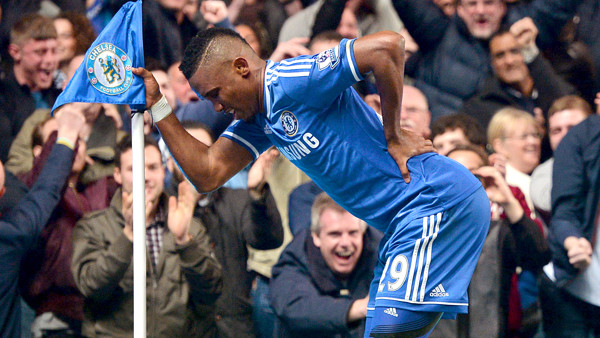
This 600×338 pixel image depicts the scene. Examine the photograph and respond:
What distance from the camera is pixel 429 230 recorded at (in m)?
3.55

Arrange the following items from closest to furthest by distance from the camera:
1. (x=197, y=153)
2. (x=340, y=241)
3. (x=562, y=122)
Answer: (x=197, y=153) < (x=340, y=241) < (x=562, y=122)

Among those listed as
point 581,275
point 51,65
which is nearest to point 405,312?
point 581,275

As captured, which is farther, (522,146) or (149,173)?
(522,146)

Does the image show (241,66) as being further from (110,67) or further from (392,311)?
(392,311)

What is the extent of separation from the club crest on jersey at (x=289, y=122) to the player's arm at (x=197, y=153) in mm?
414

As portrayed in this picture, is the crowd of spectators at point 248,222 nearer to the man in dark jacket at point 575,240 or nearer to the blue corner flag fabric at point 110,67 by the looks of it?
the man in dark jacket at point 575,240

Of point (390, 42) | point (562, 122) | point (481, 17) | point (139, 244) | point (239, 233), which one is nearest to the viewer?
point (390, 42)

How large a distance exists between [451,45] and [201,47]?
3.62m

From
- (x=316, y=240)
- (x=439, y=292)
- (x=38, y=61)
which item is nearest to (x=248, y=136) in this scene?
(x=439, y=292)

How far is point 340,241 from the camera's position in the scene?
489 centimetres

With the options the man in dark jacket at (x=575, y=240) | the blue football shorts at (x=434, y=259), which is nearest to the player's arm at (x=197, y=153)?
the blue football shorts at (x=434, y=259)

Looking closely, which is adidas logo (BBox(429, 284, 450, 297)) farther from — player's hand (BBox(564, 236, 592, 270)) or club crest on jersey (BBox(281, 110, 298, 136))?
player's hand (BBox(564, 236, 592, 270))

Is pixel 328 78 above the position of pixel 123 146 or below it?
above

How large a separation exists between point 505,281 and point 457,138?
1.09m
